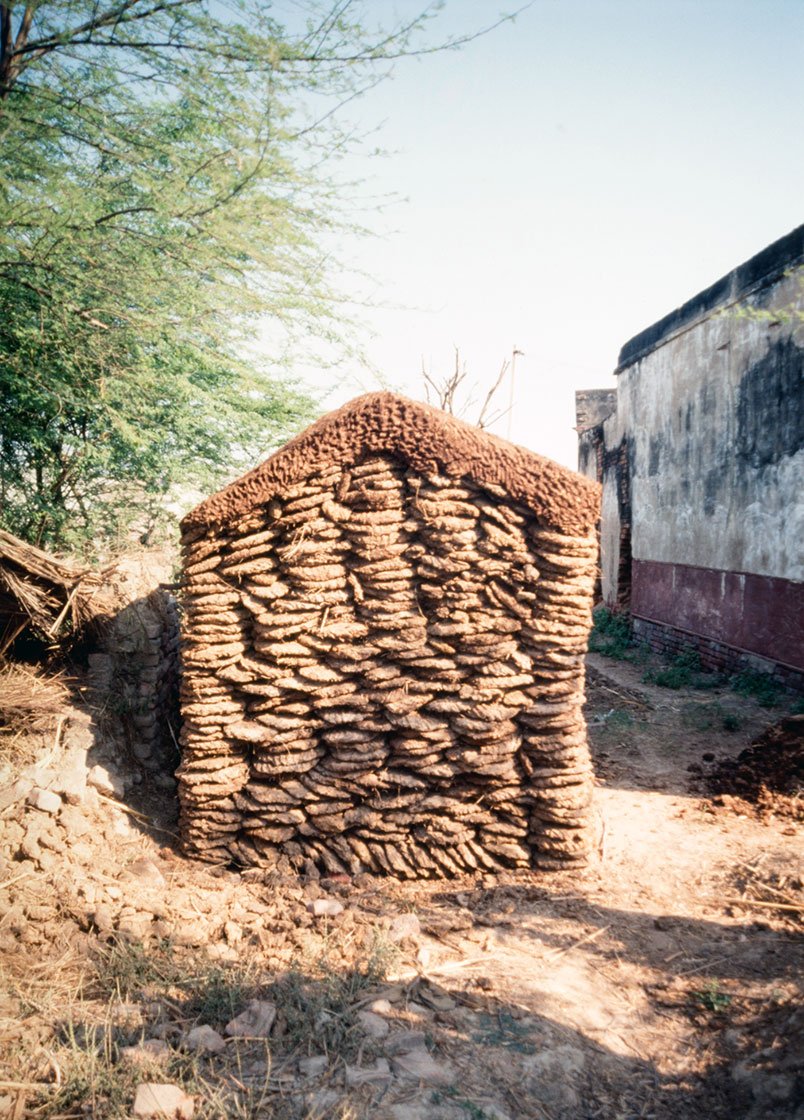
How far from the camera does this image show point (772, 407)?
8078 millimetres

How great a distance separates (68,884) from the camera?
3.81m

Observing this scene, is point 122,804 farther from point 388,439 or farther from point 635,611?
point 635,611

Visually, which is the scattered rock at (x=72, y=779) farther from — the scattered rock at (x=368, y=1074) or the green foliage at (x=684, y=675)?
the green foliage at (x=684, y=675)

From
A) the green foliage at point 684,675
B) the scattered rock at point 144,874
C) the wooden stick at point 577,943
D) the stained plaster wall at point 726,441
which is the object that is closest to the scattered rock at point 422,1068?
the wooden stick at point 577,943

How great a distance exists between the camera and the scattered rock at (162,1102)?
2291 millimetres

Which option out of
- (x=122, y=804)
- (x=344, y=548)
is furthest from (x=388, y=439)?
(x=122, y=804)

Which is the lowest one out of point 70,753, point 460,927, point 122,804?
point 460,927

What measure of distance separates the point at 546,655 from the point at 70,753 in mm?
3146

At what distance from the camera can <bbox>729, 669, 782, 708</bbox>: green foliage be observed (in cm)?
782

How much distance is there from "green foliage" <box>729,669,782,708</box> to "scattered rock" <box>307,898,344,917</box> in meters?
5.96

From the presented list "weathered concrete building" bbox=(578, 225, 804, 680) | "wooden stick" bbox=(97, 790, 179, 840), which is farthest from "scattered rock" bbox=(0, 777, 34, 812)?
"weathered concrete building" bbox=(578, 225, 804, 680)

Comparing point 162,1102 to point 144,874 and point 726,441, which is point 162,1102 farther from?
point 726,441

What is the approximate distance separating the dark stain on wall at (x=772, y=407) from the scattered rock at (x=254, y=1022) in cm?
754

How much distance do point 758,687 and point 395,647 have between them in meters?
6.08
